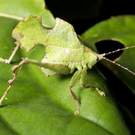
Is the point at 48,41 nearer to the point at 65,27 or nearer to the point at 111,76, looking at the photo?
the point at 65,27

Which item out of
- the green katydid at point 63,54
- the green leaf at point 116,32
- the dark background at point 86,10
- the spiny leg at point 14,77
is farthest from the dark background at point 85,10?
the spiny leg at point 14,77

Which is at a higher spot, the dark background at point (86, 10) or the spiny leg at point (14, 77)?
the spiny leg at point (14, 77)

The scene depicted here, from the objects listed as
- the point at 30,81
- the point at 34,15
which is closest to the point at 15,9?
the point at 34,15

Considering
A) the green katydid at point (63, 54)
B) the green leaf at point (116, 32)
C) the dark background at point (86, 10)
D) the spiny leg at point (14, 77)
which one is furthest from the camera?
the dark background at point (86, 10)

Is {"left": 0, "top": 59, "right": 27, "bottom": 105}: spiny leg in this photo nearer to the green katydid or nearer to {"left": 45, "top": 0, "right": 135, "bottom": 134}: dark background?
the green katydid

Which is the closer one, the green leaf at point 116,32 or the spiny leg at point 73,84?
the spiny leg at point 73,84

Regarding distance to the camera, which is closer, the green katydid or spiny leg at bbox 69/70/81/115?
spiny leg at bbox 69/70/81/115

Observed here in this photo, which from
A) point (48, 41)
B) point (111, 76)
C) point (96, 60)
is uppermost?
point (48, 41)

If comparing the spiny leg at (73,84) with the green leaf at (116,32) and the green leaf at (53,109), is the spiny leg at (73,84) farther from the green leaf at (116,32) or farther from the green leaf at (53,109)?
the green leaf at (116,32)

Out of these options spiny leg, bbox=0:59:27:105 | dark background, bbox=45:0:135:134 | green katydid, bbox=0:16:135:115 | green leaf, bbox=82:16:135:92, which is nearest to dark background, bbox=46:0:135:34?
dark background, bbox=45:0:135:134

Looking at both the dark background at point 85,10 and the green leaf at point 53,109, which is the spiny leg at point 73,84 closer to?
the green leaf at point 53,109

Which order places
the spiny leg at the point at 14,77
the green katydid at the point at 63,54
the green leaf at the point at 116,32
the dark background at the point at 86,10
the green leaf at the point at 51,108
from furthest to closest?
the dark background at the point at 86,10
the green leaf at the point at 116,32
the green katydid at the point at 63,54
the spiny leg at the point at 14,77
the green leaf at the point at 51,108
